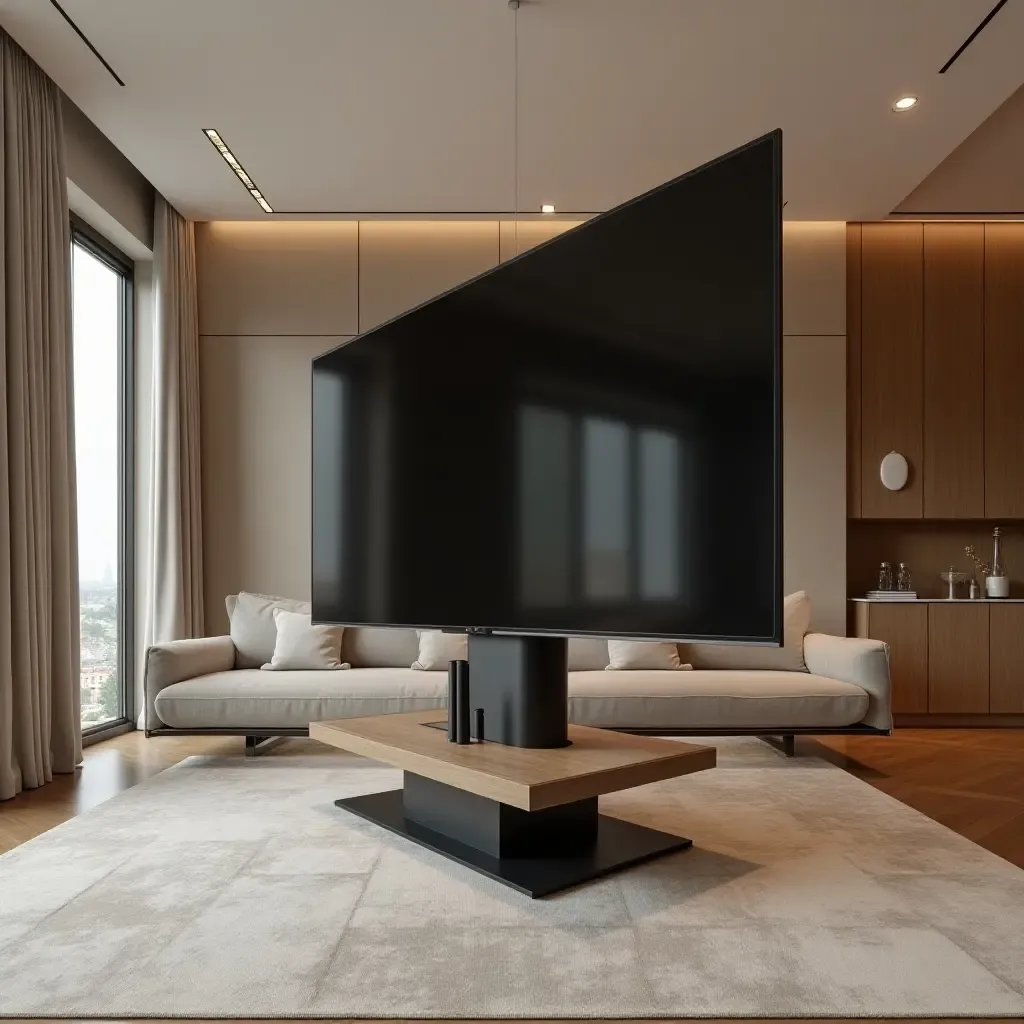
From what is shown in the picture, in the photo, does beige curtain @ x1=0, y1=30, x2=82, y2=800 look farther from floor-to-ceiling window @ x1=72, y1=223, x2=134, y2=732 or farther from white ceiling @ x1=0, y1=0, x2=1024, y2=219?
floor-to-ceiling window @ x1=72, y1=223, x2=134, y2=732

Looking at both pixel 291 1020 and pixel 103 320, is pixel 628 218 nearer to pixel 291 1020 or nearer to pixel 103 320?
pixel 291 1020

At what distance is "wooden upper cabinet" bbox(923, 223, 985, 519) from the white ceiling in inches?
37.2

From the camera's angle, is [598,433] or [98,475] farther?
[98,475]

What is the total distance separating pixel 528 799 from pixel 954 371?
472 centimetres

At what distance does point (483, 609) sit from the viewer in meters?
2.96

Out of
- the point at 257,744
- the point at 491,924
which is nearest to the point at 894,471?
the point at 257,744

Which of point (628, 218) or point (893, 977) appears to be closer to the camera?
point (893, 977)

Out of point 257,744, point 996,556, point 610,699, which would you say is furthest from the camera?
point 996,556

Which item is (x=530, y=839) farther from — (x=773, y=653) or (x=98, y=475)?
(x=98, y=475)

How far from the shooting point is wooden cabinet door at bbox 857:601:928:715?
17.8 feet

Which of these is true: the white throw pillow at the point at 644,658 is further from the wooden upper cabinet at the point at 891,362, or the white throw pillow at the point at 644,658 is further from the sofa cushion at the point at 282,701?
the wooden upper cabinet at the point at 891,362

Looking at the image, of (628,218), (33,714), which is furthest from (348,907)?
(33,714)

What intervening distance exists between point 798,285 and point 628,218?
362 centimetres

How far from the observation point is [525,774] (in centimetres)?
240
